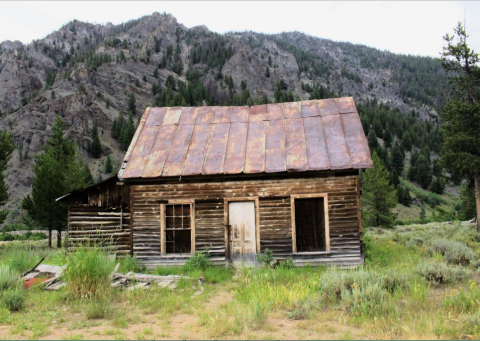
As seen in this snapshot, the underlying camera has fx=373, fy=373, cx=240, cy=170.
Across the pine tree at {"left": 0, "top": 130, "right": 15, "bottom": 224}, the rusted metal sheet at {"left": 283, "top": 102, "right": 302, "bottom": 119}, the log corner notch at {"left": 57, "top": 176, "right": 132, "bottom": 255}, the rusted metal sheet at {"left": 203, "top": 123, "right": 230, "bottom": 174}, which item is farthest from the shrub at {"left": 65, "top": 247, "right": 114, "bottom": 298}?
the pine tree at {"left": 0, "top": 130, "right": 15, "bottom": 224}

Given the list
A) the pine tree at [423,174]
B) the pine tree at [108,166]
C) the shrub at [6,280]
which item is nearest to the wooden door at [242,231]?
the shrub at [6,280]

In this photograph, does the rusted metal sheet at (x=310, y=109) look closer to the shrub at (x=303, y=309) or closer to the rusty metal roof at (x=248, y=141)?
the rusty metal roof at (x=248, y=141)

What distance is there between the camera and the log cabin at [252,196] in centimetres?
1152

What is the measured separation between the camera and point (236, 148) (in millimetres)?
12906

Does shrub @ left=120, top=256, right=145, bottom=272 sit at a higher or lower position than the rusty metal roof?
lower

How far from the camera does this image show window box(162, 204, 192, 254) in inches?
486

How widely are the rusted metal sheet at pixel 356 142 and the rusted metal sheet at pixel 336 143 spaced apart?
0.15m

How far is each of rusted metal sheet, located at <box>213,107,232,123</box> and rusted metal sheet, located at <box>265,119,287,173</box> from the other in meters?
1.76

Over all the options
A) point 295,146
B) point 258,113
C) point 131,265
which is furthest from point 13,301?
point 258,113

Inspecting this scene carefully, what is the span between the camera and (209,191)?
12273mm

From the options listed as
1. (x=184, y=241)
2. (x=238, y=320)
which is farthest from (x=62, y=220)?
(x=238, y=320)

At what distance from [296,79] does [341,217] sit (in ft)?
414

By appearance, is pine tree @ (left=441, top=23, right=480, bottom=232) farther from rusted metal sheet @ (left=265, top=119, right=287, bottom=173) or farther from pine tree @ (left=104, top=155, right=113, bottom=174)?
pine tree @ (left=104, top=155, right=113, bottom=174)

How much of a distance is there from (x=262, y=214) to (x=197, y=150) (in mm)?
3265
